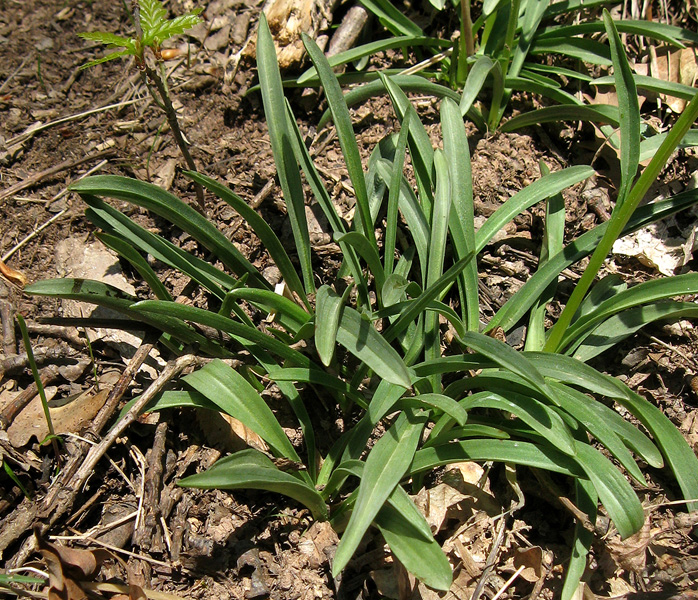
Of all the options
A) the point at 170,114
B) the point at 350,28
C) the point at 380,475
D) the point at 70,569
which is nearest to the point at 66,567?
the point at 70,569

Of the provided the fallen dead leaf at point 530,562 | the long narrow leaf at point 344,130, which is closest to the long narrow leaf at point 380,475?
the fallen dead leaf at point 530,562

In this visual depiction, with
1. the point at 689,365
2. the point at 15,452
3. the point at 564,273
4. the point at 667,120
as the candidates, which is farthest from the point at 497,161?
the point at 15,452

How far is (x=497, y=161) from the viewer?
2.72 m

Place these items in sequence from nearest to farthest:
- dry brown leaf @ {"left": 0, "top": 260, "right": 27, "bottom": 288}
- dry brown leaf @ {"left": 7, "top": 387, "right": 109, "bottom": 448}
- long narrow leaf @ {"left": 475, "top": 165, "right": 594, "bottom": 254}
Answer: dry brown leaf @ {"left": 7, "top": 387, "right": 109, "bottom": 448} → long narrow leaf @ {"left": 475, "top": 165, "right": 594, "bottom": 254} → dry brown leaf @ {"left": 0, "top": 260, "right": 27, "bottom": 288}

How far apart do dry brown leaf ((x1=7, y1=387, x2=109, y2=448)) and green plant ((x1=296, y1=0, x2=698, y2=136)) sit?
1.61 metres

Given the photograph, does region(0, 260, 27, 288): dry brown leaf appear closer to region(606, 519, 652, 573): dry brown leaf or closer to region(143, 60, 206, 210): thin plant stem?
region(143, 60, 206, 210): thin plant stem

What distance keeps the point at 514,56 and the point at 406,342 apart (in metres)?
1.58

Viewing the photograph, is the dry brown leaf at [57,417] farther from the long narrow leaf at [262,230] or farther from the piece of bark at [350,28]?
the piece of bark at [350,28]

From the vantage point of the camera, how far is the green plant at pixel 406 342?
1634 mm

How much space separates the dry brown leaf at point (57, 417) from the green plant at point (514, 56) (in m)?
1.61

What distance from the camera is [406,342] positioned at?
6.96ft

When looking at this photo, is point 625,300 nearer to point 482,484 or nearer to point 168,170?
point 482,484

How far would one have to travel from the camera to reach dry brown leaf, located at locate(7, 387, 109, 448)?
2033mm

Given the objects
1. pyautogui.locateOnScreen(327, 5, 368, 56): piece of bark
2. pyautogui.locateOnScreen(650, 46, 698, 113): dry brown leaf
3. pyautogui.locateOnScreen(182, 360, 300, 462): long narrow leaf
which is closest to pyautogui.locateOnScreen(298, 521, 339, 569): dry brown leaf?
pyautogui.locateOnScreen(182, 360, 300, 462): long narrow leaf
